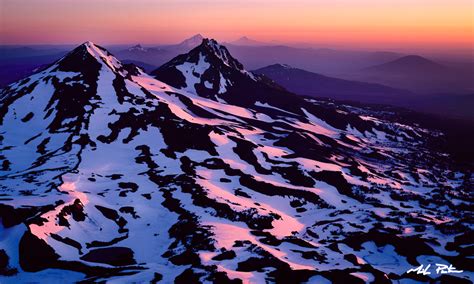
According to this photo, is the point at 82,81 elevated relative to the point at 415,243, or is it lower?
elevated

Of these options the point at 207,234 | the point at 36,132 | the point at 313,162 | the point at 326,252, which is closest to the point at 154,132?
the point at 36,132

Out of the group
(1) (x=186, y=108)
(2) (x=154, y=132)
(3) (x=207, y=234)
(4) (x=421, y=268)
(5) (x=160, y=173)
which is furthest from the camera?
(1) (x=186, y=108)

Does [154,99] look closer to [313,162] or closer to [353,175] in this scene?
[313,162]

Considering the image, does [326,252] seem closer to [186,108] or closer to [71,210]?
[71,210]

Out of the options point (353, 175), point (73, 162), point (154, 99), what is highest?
point (154, 99)

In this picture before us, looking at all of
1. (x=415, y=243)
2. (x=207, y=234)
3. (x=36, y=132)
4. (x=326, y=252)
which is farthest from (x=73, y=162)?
(x=415, y=243)

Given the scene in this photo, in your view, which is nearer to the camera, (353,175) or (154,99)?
(353,175)

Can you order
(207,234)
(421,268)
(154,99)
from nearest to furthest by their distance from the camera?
(421,268) < (207,234) < (154,99)
